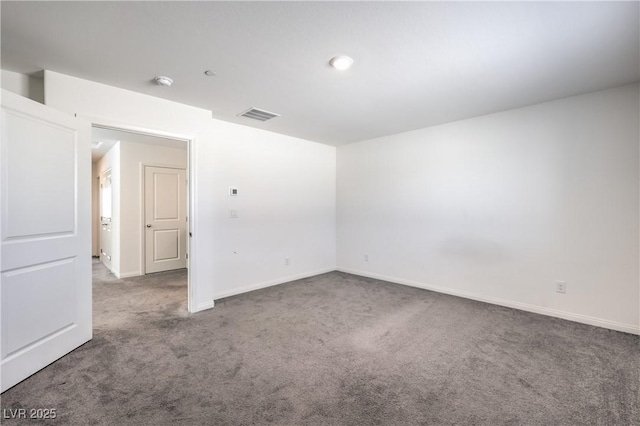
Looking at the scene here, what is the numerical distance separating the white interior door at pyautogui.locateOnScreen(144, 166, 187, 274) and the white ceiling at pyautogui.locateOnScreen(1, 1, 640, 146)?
295cm

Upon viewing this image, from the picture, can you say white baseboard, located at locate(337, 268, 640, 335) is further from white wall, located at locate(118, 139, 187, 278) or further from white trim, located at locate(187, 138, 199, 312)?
white wall, located at locate(118, 139, 187, 278)

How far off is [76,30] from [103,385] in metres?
2.45

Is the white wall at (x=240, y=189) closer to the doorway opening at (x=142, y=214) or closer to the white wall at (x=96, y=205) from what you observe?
the doorway opening at (x=142, y=214)

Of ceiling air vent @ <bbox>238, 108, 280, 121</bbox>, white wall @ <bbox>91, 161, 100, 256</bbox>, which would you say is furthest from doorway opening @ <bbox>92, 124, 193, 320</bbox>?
ceiling air vent @ <bbox>238, 108, 280, 121</bbox>

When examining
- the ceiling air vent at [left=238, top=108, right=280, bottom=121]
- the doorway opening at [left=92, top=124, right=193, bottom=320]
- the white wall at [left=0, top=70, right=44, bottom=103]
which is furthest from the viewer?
the doorway opening at [left=92, top=124, right=193, bottom=320]

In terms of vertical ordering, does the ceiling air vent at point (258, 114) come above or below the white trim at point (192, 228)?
above

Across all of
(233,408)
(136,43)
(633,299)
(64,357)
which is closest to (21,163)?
(136,43)

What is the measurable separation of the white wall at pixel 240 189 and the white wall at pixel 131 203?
2.29 metres

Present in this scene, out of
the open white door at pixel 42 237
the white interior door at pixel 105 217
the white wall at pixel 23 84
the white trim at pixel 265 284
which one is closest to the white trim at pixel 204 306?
the white trim at pixel 265 284

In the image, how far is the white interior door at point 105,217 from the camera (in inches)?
231

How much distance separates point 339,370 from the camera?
2.22 meters

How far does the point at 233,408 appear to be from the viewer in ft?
5.90

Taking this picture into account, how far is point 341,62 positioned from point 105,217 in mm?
6325

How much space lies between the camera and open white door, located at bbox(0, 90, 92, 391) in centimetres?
202
